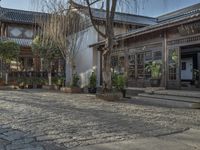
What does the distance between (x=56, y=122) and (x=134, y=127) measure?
6.18ft

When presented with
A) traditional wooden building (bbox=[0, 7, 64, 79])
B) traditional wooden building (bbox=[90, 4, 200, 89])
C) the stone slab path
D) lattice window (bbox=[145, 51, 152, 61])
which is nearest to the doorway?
traditional wooden building (bbox=[90, 4, 200, 89])

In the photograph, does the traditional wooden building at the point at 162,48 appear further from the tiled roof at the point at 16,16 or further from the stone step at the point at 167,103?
the tiled roof at the point at 16,16

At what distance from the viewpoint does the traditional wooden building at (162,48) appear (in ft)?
41.1

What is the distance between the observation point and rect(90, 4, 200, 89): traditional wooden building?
12.5 m

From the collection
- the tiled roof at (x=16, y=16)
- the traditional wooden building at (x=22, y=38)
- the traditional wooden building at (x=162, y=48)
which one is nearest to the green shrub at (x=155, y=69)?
the traditional wooden building at (x=162, y=48)

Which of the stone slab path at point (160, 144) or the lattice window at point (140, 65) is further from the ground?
the lattice window at point (140, 65)

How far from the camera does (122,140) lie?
17.9 ft

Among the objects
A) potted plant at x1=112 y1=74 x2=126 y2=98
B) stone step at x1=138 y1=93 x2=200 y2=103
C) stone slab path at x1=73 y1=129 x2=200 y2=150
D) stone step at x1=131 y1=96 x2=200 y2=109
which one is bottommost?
stone slab path at x1=73 y1=129 x2=200 y2=150

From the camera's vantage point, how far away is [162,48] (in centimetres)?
1427

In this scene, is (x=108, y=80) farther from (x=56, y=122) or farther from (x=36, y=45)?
(x=36, y=45)

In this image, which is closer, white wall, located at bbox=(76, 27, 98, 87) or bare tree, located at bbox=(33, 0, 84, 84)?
bare tree, located at bbox=(33, 0, 84, 84)

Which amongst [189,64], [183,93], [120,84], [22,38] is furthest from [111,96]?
[22,38]

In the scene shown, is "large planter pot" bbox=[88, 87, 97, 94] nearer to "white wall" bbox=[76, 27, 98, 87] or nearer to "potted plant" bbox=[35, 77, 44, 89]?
"white wall" bbox=[76, 27, 98, 87]

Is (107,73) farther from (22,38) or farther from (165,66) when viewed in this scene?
(22,38)
